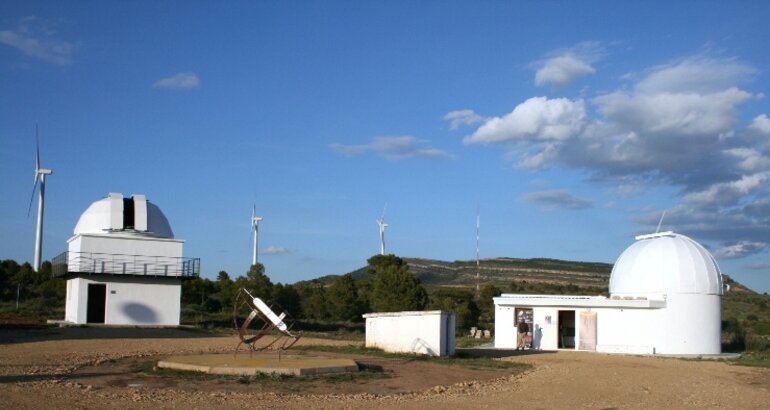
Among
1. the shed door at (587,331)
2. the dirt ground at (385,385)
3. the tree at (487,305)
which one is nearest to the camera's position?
the dirt ground at (385,385)

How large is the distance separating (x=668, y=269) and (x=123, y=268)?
26005 mm

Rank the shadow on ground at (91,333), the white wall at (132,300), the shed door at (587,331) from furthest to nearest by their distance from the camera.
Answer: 1. the white wall at (132,300)
2. the shed door at (587,331)
3. the shadow on ground at (91,333)

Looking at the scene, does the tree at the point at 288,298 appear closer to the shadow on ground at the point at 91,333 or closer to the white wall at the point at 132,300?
the white wall at the point at 132,300

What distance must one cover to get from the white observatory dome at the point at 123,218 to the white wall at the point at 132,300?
9.59ft

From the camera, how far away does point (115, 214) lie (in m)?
41.6

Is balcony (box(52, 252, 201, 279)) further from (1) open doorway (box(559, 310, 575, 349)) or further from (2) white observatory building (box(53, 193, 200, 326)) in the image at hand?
(1) open doorway (box(559, 310, 575, 349))

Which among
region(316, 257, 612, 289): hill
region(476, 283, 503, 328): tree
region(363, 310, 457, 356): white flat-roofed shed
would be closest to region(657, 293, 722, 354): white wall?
region(363, 310, 457, 356): white flat-roofed shed

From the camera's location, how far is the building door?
3994 centimetres

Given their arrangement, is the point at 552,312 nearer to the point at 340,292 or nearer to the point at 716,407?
the point at 716,407

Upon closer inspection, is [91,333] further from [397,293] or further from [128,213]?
[397,293]

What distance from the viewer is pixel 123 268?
39.8 m

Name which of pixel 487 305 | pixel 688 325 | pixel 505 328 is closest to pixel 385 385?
pixel 505 328

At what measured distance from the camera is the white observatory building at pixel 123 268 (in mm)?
39125

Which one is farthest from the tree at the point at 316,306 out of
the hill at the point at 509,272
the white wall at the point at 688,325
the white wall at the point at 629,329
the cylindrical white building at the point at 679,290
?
the hill at the point at 509,272
